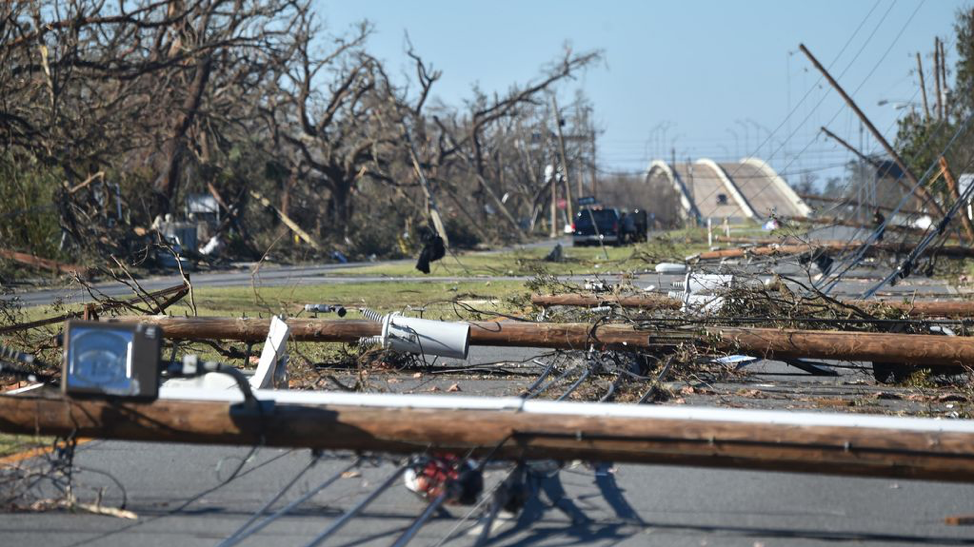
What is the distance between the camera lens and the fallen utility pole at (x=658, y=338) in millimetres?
8648

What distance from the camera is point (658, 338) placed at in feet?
29.6

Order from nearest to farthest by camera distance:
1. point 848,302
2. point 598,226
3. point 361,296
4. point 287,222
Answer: point 848,302, point 361,296, point 287,222, point 598,226

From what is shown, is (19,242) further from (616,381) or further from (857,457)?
(857,457)

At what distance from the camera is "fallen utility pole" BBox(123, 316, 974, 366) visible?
28.4 ft

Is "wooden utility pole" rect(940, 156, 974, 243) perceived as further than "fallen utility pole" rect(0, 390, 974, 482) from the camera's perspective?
Yes

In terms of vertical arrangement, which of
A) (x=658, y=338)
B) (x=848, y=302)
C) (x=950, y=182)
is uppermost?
(x=950, y=182)

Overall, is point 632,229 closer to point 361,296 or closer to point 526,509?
point 361,296

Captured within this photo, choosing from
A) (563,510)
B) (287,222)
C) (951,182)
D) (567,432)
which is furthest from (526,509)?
(287,222)

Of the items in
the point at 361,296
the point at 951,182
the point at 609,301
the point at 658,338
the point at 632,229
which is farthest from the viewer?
the point at 632,229

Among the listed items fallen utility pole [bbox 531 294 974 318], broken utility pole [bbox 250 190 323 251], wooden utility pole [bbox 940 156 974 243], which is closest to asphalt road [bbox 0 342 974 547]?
fallen utility pole [bbox 531 294 974 318]

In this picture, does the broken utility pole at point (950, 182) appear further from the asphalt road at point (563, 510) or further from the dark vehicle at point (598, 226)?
the dark vehicle at point (598, 226)

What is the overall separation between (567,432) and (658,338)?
4452 millimetres

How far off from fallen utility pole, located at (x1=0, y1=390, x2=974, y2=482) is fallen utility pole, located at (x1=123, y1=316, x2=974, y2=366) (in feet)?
13.0

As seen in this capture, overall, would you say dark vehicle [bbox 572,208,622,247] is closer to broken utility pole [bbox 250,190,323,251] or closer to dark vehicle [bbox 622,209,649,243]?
dark vehicle [bbox 622,209,649,243]
